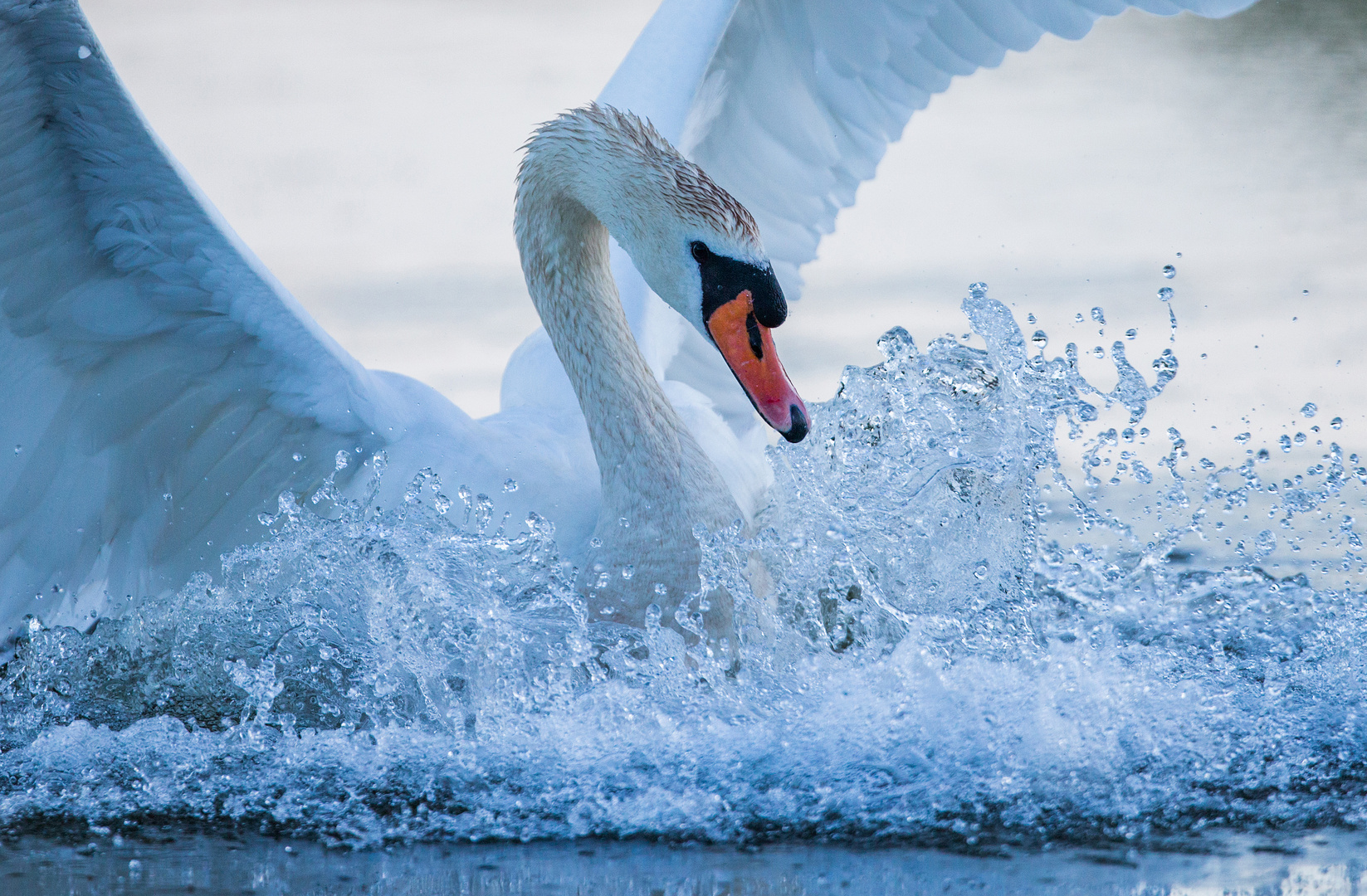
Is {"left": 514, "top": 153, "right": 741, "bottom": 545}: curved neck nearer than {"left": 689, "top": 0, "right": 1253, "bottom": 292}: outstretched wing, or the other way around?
{"left": 514, "top": 153, "right": 741, "bottom": 545}: curved neck

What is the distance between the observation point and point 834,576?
14.8ft

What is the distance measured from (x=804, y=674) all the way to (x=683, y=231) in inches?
50.4

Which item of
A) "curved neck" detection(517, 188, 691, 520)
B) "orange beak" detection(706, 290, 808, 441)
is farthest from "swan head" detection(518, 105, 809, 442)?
"curved neck" detection(517, 188, 691, 520)

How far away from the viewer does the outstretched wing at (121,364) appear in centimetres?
362

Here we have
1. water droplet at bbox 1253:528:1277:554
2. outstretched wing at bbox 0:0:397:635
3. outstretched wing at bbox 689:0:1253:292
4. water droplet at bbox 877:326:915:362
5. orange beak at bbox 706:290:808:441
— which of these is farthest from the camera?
outstretched wing at bbox 689:0:1253:292

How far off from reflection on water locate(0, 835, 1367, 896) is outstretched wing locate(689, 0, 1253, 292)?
3929 mm

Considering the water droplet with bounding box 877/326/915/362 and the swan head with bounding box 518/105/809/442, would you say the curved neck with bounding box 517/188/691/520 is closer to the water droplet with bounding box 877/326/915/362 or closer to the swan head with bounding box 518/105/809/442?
the swan head with bounding box 518/105/809/442

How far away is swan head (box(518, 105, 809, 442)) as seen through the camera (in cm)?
398

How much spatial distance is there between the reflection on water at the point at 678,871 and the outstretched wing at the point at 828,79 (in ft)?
12.9

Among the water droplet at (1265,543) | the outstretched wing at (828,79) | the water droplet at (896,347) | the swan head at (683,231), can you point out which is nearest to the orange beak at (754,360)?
the swan head at (683,231)

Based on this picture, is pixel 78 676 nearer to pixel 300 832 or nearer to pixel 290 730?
pixel 290 730

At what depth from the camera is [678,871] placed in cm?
264

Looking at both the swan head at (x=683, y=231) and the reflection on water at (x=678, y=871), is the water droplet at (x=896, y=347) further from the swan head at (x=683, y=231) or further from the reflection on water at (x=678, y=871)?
the reflection on water at (x=678, y=871)

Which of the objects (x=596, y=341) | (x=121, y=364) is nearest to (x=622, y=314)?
(x=596, y=341)
